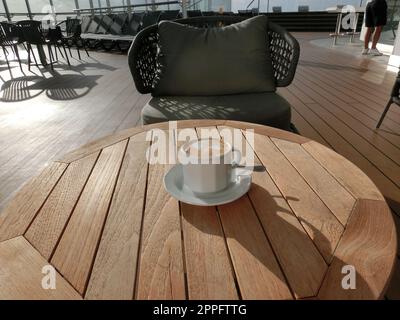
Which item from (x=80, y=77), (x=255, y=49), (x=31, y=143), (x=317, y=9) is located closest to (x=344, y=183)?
(x=255, y=49)

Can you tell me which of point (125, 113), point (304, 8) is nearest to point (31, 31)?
point (125, 113)

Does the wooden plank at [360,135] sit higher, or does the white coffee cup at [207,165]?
the white coffee cup at [207,165]

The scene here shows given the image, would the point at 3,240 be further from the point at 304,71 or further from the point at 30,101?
the point at 304,71

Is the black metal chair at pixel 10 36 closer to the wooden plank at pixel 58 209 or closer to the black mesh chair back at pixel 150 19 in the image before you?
the black mesh chair back at pixel 150 19

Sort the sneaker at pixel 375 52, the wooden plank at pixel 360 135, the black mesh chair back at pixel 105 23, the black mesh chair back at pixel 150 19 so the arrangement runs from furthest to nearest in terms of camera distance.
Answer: the black mesh chair back at pixel 105 23, the black mesh chair back at pixel 150 19, the sneaker at pixel 375 52, the wooden plank at pixel 360 135

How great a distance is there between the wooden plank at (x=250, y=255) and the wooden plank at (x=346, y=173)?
266 mm

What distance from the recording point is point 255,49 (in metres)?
1.71

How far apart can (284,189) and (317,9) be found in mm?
13521

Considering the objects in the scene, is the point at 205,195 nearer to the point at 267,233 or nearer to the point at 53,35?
the point at 267,233

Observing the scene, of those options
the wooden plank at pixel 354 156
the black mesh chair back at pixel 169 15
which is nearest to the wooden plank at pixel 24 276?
the wooden plank at pixel 354 156

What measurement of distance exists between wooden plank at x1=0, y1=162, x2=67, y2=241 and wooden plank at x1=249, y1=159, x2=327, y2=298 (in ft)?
1.64

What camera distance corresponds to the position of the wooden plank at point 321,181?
2.04ft

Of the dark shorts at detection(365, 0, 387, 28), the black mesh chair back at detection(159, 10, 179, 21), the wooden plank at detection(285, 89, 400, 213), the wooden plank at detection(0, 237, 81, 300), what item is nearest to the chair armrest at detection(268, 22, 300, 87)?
the wooden plank at detection(285, 89, 400, 213)

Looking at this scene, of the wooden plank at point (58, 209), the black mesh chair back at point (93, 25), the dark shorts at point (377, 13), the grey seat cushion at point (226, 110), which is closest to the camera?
the wooden plank at point (58, 209)
